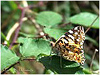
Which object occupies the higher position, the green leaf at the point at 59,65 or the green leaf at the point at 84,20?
the green leaf at the point at 84,20

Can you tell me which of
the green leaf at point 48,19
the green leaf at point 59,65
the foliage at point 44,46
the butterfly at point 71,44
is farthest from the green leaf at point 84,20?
the green leaf at point 59,65

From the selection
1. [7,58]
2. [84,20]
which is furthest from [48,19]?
[7,58]

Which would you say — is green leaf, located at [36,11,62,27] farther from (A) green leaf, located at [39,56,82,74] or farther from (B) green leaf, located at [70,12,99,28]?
(A) green leaf, located at [39,56,82,74]

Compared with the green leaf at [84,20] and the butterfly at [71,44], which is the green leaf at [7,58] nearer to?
the butterfly at [71,44]

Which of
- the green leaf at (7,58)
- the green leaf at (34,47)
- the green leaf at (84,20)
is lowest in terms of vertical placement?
the green leaf at (7,58)

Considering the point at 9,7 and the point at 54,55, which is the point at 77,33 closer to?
the point at 54,55

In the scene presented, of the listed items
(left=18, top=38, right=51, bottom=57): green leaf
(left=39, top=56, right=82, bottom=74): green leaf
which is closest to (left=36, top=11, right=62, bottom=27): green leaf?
(left=18, top=38, right=51, bottom=57): green leaf

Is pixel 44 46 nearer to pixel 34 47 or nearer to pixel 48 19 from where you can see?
pixel 34 47

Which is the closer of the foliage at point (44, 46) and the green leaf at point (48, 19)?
the foliage at point (44, 46)
